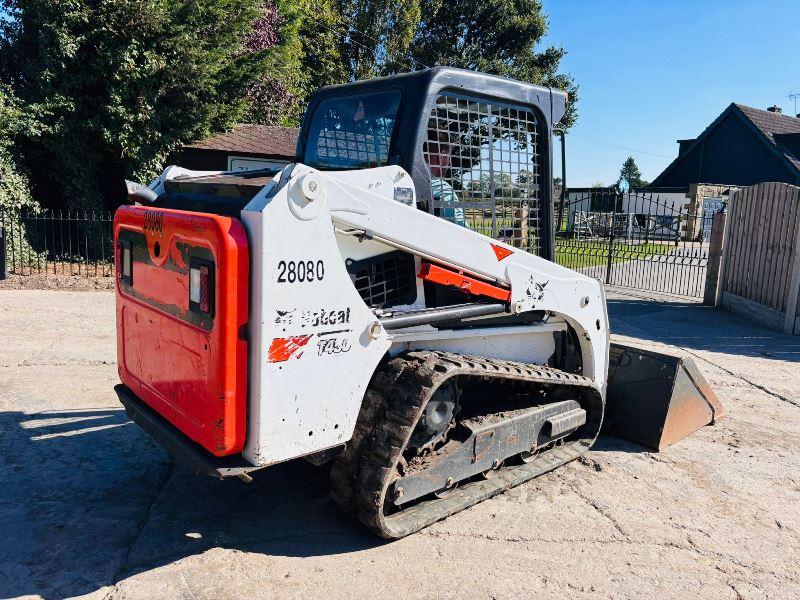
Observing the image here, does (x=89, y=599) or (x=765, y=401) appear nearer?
(x=89, y=599)

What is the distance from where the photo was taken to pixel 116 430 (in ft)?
15.6

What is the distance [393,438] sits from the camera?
9.95 feet

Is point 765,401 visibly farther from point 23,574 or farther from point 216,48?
point 216,48

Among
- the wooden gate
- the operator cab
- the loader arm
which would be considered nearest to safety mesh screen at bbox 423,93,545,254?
the operator cab

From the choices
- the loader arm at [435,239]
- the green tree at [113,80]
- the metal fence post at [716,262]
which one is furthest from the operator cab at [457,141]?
the green tree at [113,80]

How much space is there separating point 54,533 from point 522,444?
2649 millimetres

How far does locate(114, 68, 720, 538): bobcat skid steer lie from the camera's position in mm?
2705

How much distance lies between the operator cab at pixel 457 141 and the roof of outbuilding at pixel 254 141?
11.6 meters

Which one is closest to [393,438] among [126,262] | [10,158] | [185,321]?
[185,321]

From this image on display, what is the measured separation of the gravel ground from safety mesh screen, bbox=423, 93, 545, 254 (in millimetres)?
1683

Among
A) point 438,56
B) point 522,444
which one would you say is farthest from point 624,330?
point 438,56

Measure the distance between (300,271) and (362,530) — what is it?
1556 millimetres

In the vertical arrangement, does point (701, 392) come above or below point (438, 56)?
below

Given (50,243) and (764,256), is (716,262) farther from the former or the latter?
(50,243)
